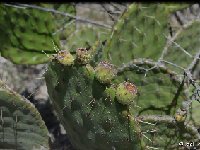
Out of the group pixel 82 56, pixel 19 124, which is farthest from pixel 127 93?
pixel 19 124

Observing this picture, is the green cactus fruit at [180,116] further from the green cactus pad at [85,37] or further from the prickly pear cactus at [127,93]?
the green cactus pad at [85,37]

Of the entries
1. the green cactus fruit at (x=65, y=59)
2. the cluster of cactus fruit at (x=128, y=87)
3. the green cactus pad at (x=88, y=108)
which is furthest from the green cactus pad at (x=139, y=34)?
the green cactus fruit at (x=65, y=59)

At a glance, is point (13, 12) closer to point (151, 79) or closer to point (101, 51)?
point (101, 51)

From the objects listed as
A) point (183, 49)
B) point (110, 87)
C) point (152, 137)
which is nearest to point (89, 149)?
point (152, 137)

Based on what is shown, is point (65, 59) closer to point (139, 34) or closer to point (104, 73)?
point (104, 73)

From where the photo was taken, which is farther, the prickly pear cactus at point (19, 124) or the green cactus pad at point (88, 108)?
the prickly pear cactus at point (19, 124)

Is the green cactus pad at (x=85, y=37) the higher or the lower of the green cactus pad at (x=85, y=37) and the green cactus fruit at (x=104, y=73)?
the higher

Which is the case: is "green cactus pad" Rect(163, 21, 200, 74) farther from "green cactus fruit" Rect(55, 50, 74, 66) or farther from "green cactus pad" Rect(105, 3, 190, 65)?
"green cactus fruit" Rect(55, 50, 74, 66)
